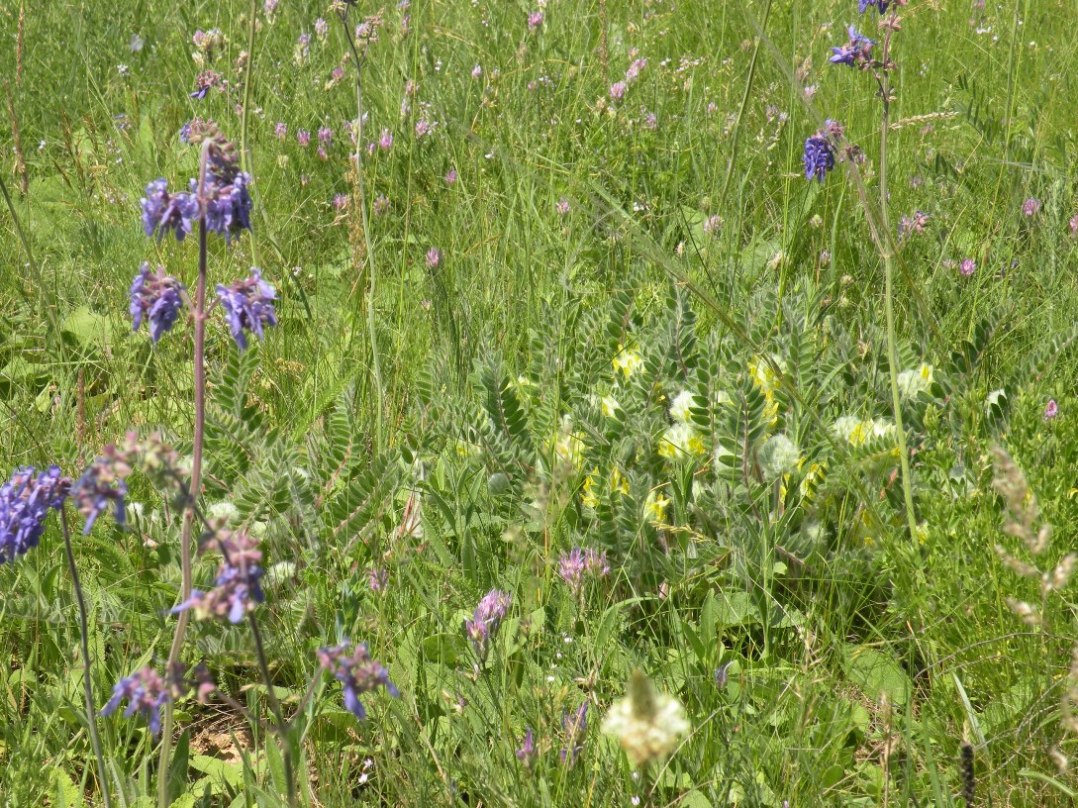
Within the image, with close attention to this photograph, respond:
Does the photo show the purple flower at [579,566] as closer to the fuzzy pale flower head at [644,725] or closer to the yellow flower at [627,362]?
the yellow flower at [627,362]

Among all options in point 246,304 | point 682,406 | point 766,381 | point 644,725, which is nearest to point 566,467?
point 246,304

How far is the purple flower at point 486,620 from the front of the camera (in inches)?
61.4

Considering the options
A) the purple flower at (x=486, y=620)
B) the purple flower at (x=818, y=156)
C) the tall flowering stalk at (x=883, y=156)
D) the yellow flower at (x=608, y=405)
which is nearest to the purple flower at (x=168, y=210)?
the purple flower at (x=486, y=620)

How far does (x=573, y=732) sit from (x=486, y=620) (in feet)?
0.88

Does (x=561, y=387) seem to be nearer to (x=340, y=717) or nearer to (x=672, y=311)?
(x=672, y=311)

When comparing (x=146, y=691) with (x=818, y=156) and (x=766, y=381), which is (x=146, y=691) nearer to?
(x=766, y=381)

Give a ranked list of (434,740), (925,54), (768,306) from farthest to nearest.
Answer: (925,54) < (768,306) < (434,740)

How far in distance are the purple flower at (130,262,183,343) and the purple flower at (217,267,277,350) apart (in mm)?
50

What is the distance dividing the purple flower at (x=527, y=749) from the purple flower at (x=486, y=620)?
0.46 ft

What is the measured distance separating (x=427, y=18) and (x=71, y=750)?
3455mm

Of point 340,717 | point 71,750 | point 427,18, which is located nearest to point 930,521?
point 340,717

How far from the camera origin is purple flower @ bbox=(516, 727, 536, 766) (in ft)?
4.36

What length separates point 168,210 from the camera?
1173mm

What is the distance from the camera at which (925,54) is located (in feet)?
12.9
